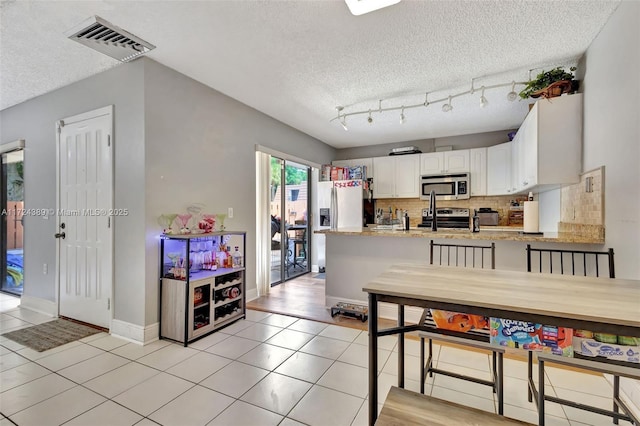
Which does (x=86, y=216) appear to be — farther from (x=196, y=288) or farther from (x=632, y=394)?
(x=632, y=394)

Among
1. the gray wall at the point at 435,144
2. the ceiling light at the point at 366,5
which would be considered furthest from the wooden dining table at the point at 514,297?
the gray wall at the point at 435,144

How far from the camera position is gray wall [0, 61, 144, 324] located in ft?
8.55

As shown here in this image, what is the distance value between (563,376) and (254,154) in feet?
12.4

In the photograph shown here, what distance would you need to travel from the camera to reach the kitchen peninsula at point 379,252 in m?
2.68

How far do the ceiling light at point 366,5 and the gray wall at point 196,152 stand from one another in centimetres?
192

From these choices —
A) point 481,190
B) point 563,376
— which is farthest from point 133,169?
point 481,190

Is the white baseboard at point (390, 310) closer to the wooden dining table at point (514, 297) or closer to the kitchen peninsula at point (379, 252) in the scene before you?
the kitchen peninsula at point (379, 252)

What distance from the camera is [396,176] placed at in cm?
546

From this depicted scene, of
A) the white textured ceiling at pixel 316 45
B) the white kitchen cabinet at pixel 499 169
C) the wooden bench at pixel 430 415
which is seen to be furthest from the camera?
the white kitchen cabinet at pixel 499 169

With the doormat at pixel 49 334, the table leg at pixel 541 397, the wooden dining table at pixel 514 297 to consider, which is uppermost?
the wooden dining table at pixel 514 297

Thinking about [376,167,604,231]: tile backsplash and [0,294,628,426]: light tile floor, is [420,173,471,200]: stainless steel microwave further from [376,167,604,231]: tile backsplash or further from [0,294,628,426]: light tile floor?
[0,294,628,426]: light tile floor

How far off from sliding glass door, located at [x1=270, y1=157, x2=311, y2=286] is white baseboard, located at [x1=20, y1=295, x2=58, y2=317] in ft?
8.78

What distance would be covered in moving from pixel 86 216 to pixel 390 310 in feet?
11.3

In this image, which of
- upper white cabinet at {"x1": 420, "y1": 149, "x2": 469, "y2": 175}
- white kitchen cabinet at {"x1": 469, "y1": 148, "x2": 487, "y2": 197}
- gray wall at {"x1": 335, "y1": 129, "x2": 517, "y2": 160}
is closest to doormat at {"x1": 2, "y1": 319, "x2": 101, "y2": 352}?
gray wall at {"x1": 335, "y1": 129, "x2": 517, "y2": 160}
